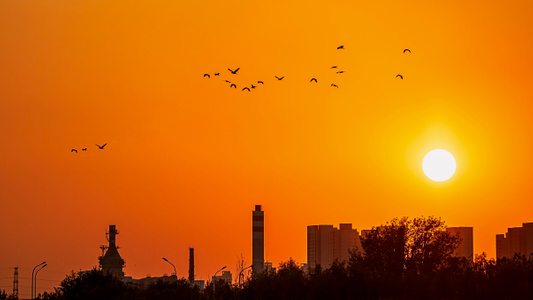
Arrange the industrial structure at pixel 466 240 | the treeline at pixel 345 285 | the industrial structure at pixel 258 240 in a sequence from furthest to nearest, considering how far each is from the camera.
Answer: the industrial structure at pixel 466 240 → the industrial structure at pixel 258 240 → the treeline at pixel 345 285

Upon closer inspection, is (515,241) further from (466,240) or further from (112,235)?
(112,235)

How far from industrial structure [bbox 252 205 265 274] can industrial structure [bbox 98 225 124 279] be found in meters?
25.7

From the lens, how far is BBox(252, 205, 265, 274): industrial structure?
490 ft

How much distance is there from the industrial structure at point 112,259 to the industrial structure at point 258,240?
84.2 feet

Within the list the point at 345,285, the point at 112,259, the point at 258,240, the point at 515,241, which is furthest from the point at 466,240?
the point at 345,285

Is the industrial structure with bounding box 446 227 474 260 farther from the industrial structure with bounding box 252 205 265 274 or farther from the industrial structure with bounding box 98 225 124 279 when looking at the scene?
the industrial structure with bounding box 98 225 124 279

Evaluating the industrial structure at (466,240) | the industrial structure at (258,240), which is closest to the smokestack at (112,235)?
the industrial structure at (258,240)

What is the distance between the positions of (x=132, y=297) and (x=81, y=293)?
15.7 feet

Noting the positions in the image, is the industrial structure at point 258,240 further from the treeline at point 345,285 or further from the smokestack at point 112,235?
the treeline at point 345,285

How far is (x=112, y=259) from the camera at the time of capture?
171 metres

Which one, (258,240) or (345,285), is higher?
(258,240)

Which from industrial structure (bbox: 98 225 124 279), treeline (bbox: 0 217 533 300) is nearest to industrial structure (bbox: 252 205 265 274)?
industrial structure (bbox: 98 225 124 279)

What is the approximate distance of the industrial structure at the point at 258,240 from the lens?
490ft

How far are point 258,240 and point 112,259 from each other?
30.8 metres
